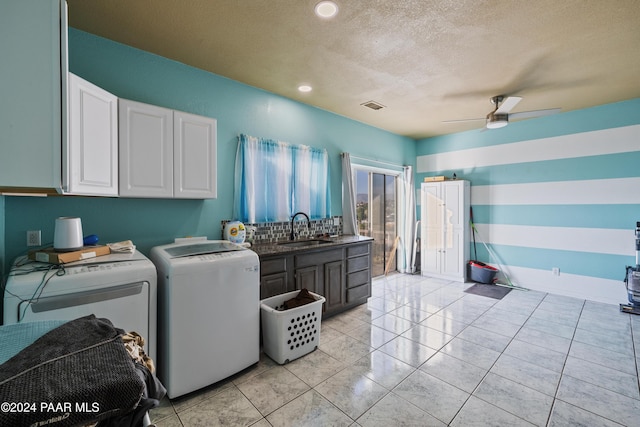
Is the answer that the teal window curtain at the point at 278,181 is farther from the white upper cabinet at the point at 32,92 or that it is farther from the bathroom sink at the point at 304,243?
the white upper cabinet at the point at 32,92

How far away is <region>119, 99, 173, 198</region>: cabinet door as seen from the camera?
2.14 metres

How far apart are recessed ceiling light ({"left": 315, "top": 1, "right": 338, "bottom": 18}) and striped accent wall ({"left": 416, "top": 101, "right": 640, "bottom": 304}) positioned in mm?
4085

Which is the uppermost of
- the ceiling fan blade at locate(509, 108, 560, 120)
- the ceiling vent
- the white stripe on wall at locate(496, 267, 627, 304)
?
the ceiling vent

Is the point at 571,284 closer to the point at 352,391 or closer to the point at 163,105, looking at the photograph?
the point at 352,391

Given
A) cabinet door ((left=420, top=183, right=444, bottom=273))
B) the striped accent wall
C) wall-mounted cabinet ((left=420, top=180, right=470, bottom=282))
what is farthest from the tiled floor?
cabinet door ((left=420, top=183, right=444, bottom=273))

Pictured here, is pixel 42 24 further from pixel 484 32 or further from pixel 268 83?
pixel 484 32

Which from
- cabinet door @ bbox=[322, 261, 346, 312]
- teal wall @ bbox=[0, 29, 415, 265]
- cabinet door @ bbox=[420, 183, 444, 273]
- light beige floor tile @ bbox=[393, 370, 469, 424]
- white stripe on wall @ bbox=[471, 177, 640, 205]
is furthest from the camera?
cabinet door @ bbox=[420, 183, 444, 273]

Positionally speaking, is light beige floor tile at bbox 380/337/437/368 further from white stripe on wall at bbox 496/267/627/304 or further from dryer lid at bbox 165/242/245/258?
white stripe on wall at bbox 496/267/627/304

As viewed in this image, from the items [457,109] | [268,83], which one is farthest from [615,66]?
[268,83]

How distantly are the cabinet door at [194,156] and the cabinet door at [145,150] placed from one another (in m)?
0.06

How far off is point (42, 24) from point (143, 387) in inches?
57.9

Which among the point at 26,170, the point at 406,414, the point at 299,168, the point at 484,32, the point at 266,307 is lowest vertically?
the point at 406,414

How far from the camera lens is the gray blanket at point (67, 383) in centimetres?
51

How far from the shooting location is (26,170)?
1116 millimetres
